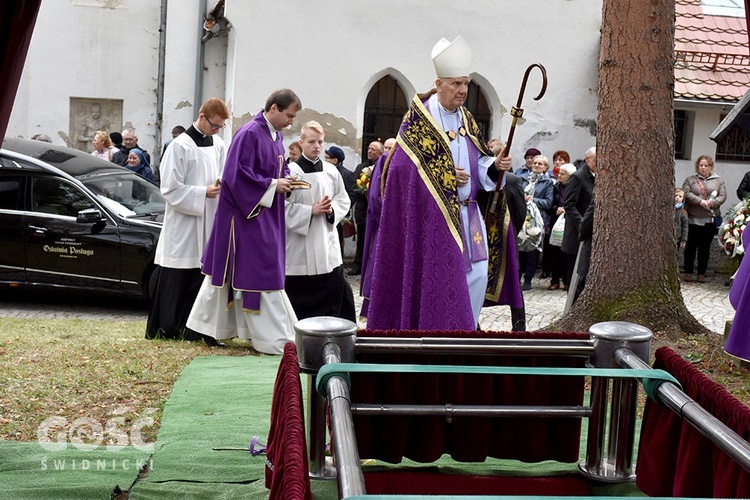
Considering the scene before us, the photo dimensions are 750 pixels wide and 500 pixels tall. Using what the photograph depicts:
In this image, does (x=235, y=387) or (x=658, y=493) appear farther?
(x=235, y=387)

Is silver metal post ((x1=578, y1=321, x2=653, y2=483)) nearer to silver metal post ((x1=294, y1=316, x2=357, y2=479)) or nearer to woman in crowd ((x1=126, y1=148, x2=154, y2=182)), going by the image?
silver metal post ((x1=294, y1=316, x2=357, y2=479))

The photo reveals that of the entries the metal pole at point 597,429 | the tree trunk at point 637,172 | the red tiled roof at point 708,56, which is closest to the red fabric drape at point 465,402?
the metal pole at point 597,429

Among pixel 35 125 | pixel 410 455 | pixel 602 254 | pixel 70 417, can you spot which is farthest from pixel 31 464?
pixel 35 125

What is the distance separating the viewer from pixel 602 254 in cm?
835

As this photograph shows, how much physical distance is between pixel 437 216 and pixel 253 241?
2345 millimetres

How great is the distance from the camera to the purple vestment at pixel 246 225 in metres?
7.84

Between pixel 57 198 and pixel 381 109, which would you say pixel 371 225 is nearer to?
pixel 57 198

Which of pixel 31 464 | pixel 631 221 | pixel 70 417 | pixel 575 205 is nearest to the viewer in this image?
pixel 31 464

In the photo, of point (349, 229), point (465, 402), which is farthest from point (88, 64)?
point (465, 402)

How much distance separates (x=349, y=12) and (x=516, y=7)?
8.69ft

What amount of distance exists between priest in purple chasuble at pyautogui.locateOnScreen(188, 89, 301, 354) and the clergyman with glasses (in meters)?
0.39

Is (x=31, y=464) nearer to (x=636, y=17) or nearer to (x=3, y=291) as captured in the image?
(x=636, y=17)

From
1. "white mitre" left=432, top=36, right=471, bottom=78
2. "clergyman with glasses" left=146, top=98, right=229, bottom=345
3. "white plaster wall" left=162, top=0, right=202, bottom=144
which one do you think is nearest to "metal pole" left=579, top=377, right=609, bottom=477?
"white mitre" left=432, top=36, right=471, bottom=78

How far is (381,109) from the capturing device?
1659cm
